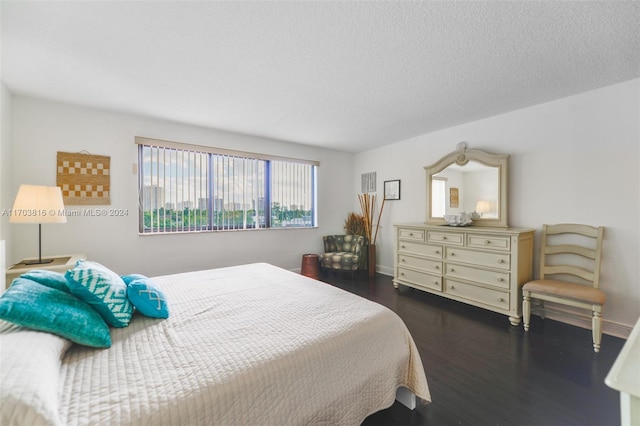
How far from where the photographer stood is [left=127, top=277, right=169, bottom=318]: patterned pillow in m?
1.43

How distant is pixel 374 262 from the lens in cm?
468

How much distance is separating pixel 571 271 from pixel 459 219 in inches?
46.4

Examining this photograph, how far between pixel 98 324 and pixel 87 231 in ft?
8.26

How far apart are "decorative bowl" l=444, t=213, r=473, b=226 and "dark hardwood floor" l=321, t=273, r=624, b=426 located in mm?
1070

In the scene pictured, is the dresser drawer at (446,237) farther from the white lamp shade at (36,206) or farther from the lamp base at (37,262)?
the lamp base at (37,262)

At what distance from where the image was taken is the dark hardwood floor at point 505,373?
149 cm

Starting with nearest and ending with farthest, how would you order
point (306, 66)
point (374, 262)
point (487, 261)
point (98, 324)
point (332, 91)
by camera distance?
point (98, 324) < point (306, 66) < point (332, 91) < point (487, 261) < point (374, 262)

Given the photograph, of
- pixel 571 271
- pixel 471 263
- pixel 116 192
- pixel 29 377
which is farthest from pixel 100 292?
pixel 571 271

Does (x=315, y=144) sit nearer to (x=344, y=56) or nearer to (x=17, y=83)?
(x=344, y=56)

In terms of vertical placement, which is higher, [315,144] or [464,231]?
[315,144]

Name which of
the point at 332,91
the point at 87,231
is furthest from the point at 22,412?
the point at 87,231

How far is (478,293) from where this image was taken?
2.96 metres

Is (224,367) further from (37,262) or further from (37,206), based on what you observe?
(37,262)

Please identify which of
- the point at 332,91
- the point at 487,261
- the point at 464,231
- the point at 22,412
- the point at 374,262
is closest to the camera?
the point at 22,412
